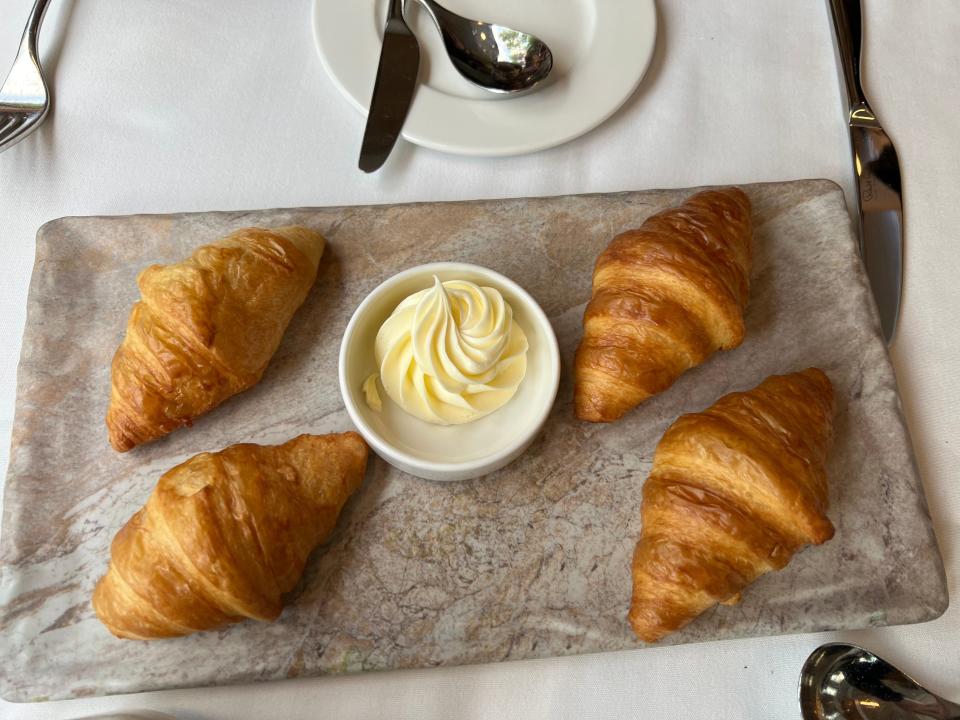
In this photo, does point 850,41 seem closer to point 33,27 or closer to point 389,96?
point 389,96

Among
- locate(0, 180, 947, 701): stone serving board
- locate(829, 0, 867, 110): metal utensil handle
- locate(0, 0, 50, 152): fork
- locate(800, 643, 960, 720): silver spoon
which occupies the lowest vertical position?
locate(800, 643, 960, 720): silver spoon

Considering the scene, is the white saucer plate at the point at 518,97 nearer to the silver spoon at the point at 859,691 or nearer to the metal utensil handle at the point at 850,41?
the metal utensil handle at the point at 850,41

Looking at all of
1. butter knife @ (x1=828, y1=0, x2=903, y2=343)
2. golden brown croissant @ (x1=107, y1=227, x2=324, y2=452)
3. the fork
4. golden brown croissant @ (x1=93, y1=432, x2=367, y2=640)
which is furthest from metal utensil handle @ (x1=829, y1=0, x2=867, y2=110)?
the fork

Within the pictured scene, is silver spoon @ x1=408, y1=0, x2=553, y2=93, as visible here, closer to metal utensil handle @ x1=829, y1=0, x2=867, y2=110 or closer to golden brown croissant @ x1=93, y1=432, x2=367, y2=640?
metal utensil handle @ x1=829, y1=0, x2=867, y2=110

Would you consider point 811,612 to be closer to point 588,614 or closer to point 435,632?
point 588,614

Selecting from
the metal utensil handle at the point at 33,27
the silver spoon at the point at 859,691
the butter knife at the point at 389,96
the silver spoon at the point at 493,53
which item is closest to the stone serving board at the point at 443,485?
the silver spoon at the point at 859,691

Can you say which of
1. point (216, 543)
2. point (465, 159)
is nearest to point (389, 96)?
point (465, 159)

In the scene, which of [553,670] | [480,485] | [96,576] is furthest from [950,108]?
[96,576]
